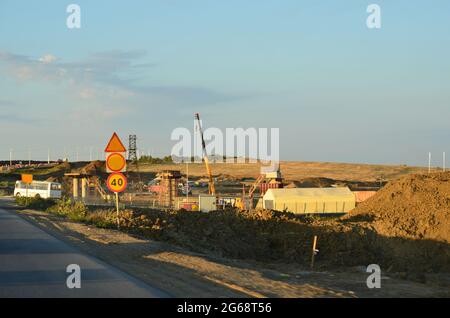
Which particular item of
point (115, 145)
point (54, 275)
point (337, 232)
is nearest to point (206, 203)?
point (337, 232)

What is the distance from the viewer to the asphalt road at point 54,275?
38.1ft

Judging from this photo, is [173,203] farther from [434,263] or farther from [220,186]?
[220,186]

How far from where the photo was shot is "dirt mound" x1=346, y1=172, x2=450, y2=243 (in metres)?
35.5

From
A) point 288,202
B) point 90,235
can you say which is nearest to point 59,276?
point 90,235

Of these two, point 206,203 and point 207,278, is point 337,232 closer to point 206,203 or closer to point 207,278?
point 207,278

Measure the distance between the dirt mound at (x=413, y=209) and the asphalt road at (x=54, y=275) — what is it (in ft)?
68.5

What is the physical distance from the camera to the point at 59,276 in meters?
13.6

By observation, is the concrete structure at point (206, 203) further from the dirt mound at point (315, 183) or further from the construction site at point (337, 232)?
the dirt mound at point (315, 183)

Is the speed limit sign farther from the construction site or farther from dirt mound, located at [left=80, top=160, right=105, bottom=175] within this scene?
dirt mound, located at [left=80, top=160, right=105, bottom=175]

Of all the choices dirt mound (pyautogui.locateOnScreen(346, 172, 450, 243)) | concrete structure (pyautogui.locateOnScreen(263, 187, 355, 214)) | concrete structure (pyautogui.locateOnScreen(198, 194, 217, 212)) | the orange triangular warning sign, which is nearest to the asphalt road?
the orange triangular warning sign

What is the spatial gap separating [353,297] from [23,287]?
6.15m

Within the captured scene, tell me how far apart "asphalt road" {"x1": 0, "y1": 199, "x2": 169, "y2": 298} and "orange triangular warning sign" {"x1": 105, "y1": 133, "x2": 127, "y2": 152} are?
4.19 metres

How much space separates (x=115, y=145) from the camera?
23.8m

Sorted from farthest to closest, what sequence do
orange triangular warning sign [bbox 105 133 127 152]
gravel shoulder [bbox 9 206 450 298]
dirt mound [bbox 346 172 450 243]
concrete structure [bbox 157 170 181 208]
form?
concrete structure [bbox 157 170 181 208] < dirt mound [bbox 346 172 450 243] < orange triangular warning sign [bbox 105 133 127 152] < gravel shoulder [bbox 9 206 450 298]
